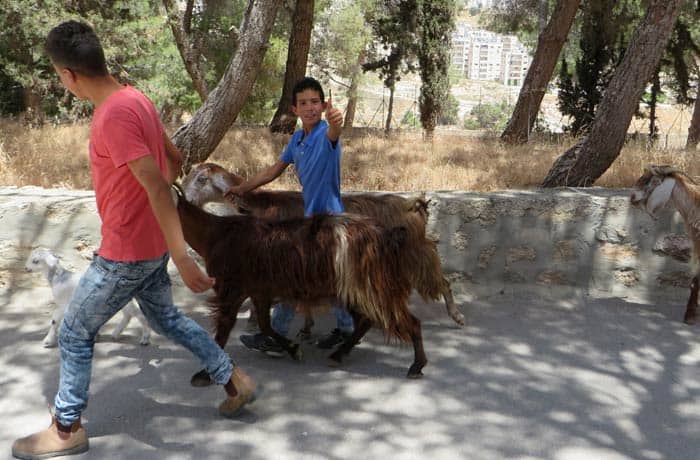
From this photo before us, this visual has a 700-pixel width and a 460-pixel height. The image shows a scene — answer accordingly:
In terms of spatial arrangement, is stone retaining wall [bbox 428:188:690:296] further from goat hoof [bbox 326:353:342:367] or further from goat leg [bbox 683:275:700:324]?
goat hoof [bbox 326:353:342:367]

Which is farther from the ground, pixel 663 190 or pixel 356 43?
pixel 356 43

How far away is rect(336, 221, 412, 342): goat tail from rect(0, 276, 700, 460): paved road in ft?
1.63

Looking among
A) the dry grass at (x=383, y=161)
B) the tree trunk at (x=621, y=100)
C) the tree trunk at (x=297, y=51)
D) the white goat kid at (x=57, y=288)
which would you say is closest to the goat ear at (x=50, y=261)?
the white goat kid at (x=57, y=288)

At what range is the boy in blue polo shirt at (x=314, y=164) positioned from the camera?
4.54 meters

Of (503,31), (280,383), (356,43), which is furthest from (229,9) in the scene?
(280,383)

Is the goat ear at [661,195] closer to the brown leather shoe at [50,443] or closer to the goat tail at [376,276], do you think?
the goat tail at [376,276]

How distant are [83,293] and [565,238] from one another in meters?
4.38

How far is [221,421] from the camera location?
3.80m

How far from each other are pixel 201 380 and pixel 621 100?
5686mm

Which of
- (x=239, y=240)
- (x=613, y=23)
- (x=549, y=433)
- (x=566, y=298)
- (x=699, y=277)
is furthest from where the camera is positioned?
(x=613, y=23)

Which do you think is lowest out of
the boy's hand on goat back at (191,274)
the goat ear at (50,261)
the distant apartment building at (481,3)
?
the goat ear at (50,261)

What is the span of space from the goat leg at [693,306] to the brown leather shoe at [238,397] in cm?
381

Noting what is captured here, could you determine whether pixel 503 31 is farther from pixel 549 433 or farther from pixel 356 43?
pixel 549 433

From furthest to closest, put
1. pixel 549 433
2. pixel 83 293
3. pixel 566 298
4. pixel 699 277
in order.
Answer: pixel 566 298 → pixel 699 277 → pixel 549 433 → pixel 83 293
